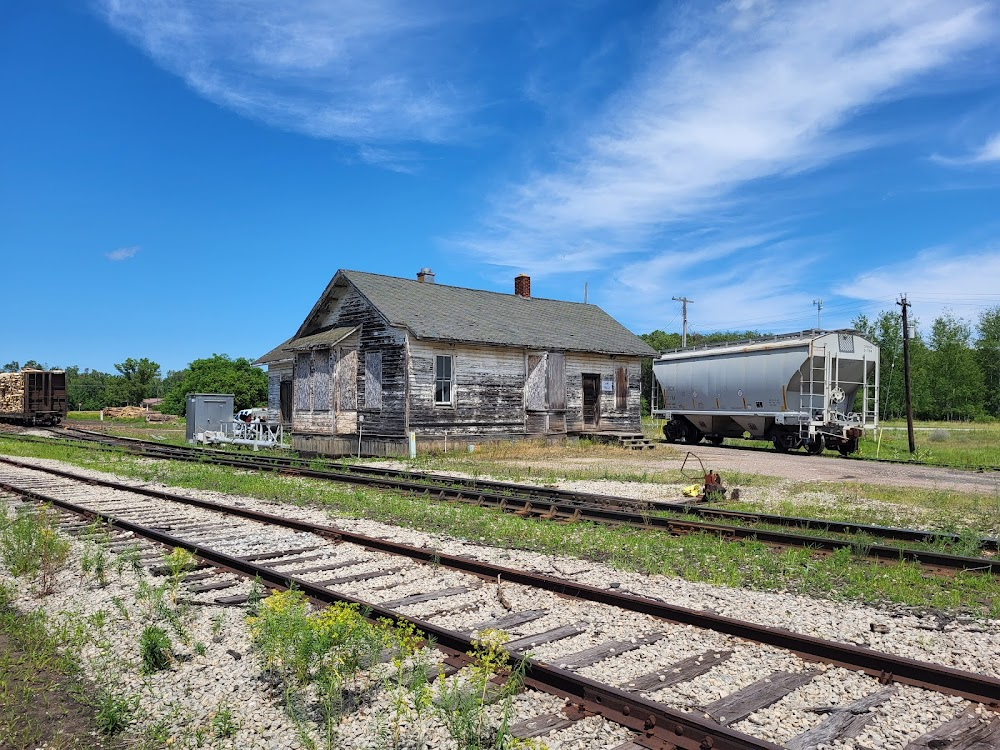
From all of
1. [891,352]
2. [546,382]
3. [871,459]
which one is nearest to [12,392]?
[546,382]

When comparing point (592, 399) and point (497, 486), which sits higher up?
point (592, 399)

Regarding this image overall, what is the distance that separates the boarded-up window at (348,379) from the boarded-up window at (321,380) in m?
0.50

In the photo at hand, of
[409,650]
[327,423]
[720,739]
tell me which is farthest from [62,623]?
[327,423]

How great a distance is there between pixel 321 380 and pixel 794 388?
1673cm

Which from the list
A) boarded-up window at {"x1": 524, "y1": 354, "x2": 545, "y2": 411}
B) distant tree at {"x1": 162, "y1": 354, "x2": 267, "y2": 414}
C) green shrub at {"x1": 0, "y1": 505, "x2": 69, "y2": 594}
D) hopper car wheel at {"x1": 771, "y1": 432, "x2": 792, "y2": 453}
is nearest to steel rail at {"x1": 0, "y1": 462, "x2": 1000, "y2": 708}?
green shrub at {"x1": 0, "y1": 505, "x2": 69, "y2": 594}

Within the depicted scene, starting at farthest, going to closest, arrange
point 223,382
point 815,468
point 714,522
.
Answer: point 223,382 → point 815,468 → point 714,522

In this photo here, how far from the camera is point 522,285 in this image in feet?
106

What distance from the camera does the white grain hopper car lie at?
79.4ft

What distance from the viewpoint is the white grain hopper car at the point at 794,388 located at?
24.2m

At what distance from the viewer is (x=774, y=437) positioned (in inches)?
1016

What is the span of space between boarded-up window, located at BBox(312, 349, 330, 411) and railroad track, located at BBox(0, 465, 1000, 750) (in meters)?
15.5

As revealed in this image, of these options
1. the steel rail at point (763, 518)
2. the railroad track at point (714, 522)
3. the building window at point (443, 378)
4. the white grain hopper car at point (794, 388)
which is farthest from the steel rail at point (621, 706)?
the white grain hopper car at point (794, 388)

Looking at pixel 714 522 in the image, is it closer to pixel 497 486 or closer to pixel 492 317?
pixel 497 486

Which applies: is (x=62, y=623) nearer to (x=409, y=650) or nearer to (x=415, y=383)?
(x=409, y=650)
